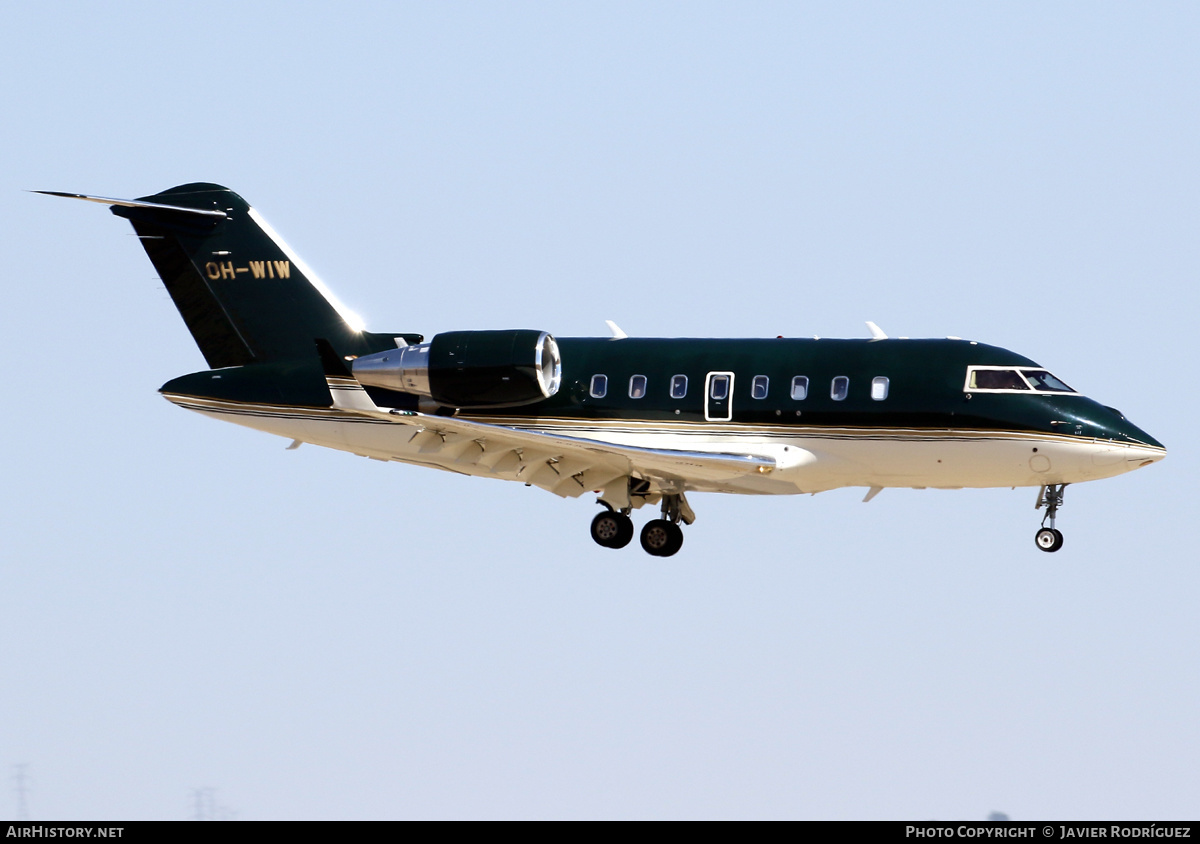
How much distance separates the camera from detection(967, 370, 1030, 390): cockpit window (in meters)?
35.3

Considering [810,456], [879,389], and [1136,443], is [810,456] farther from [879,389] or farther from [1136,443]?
[1136,443]

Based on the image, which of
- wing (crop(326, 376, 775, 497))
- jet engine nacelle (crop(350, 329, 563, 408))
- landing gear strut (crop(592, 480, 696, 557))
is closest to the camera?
wing (crop(326, 376, 775, 497))

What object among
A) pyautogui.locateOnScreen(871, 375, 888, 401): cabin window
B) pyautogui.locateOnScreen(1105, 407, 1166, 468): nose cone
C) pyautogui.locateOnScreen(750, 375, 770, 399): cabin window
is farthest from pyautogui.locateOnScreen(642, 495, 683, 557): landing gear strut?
pyautogui.locateOnScreen(1105, 407, 1166, 468): nose cone

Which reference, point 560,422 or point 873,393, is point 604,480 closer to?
point 560,422

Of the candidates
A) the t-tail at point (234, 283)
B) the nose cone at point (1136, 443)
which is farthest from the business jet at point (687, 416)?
the t-tail at point (234, 283)

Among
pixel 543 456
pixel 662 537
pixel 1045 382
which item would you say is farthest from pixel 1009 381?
pixel 543 456

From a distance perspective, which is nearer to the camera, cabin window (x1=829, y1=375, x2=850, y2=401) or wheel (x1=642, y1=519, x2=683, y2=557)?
cabin window (x1=829, y1=375, x2=850, y2=401)

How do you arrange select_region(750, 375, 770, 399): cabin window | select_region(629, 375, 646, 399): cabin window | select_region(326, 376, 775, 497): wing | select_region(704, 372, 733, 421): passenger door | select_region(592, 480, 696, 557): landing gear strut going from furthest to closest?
select_region(592, 480, 696, 557): landing gear strut < select_region(629, 375, 646, 399): cabin window < select_region(704, 372, 733, 421): passenger door < select_region(750, 375, 770, 399): cabin window < select_region(326, 376, 775, 497): wing

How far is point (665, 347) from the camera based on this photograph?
37.0 metres

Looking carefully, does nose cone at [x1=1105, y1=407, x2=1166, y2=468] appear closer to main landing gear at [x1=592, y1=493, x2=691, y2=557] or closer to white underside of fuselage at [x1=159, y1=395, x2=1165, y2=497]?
white underside of fuselage at [x1=159, y1=395, x2=1165, y2=497]

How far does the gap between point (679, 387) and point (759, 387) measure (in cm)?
147

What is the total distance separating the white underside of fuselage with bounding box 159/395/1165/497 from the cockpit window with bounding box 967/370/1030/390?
860 millimetres

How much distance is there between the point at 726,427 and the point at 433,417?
539cm
